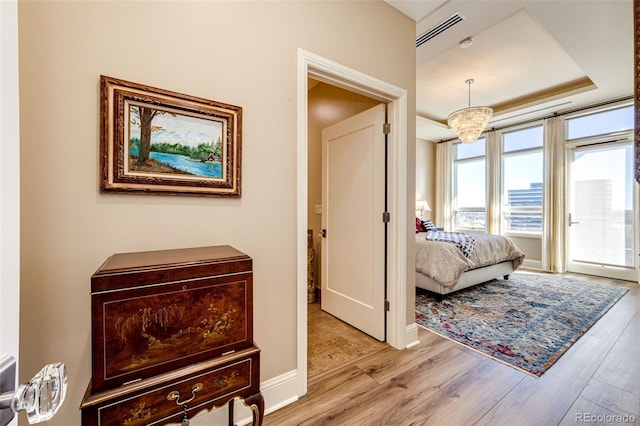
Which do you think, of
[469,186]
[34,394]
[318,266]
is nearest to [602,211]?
[469,186]

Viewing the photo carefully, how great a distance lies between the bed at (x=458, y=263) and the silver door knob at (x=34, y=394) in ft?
11.0

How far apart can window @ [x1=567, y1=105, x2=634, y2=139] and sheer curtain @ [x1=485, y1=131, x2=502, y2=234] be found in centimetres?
113

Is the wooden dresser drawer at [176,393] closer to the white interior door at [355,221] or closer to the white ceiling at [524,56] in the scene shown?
the white interior door at [355,221]

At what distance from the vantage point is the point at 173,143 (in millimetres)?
1246

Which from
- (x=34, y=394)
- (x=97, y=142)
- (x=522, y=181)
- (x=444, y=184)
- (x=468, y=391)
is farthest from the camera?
(x=444, y=184)

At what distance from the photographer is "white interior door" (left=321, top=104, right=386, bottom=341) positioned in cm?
232

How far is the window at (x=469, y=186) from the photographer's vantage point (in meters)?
5.97

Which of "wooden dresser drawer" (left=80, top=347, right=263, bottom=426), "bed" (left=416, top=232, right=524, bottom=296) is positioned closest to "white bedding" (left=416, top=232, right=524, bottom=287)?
"bed" (left=416, top=232, right=524, bottom=296)

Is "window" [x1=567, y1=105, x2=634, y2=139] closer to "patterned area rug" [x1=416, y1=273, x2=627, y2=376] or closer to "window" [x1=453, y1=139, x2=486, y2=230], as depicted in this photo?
"window" [x1=453, y1=139, x2=486, y2=230]

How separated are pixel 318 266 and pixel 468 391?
6.85ft

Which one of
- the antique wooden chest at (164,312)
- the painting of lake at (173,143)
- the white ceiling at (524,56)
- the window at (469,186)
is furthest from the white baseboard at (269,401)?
the window at (469,186)

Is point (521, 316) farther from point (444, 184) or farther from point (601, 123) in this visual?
point (444, 184)

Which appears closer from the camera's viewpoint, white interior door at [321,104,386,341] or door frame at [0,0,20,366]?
door frame at [0,0,20,366]

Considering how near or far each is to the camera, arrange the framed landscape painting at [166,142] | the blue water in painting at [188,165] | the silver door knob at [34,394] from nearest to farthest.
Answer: the silver door knob at [34,394]
the framed landscape painting at [166,142]
the blue water in painting at [188,165]
